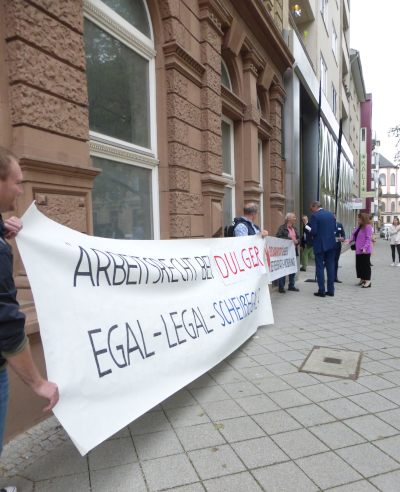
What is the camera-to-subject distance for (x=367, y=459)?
2.46m

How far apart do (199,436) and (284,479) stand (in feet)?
2.25

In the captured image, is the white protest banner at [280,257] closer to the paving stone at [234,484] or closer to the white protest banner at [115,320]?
the white protest banner at [115,320]

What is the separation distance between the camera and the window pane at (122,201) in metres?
4.45

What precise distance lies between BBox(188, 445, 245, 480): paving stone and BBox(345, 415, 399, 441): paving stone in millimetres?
963

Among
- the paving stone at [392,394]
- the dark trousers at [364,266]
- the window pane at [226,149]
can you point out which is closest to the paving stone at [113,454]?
the paving stone at [392,394]

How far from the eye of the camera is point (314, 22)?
48.8 feet

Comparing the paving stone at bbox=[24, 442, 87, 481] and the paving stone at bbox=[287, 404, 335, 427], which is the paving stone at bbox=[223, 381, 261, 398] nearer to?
the paving stone at bbox=[287, 404, 335, 427]

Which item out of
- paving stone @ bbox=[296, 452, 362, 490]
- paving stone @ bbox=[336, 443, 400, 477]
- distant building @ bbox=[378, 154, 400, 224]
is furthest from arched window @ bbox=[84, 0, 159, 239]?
distant building @ bbox=[378, 154, 400, 224]

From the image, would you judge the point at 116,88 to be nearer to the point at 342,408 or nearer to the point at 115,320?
the point at 115,320

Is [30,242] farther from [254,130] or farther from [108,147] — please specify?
[254,130]

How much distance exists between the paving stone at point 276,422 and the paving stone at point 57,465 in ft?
4.19

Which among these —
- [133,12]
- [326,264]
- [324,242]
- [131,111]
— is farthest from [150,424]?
[326,264]

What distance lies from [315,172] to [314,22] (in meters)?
5.73

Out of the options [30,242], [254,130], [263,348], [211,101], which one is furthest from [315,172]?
[30,242]
